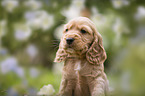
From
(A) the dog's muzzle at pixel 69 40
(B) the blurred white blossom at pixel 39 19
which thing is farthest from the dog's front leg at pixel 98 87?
(B) the blurred white blossom at pixel 39 19

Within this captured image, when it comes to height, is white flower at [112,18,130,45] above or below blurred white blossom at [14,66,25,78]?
above

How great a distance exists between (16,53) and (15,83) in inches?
8.2

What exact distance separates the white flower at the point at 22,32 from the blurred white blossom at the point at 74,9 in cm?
28

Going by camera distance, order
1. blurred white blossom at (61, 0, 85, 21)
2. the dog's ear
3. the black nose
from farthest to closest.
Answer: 1. blurred white blossom at (61, 0, 85, 21)
2. the dog's ear
3. the black nose

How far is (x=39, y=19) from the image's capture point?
5.17ft

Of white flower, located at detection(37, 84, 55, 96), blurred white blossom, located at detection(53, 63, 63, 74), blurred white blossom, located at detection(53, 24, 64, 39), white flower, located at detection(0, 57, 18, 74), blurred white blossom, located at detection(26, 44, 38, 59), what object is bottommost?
white flower, located at detection(37, 84, 55, 96)

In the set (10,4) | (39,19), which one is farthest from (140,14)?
(10,4)

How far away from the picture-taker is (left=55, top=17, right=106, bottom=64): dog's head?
1.07m

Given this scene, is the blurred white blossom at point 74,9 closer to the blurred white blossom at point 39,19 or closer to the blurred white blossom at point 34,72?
the blurred white blossom at point 39,19

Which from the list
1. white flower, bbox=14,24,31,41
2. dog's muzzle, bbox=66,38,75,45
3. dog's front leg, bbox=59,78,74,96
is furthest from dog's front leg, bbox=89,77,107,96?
white flower, bbox=14,24,31,41

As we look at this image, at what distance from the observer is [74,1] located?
4.95 feet

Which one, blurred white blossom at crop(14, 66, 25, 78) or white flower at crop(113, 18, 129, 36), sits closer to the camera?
white flower at crop(113, 18, 129, 36)

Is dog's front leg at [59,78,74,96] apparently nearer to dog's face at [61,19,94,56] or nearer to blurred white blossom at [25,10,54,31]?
dog's face at [61,19,94,56]

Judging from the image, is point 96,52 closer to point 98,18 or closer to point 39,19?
point 98,18
